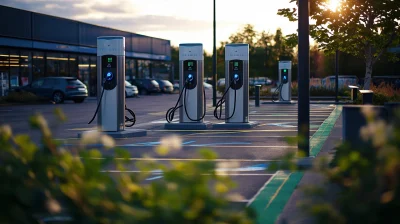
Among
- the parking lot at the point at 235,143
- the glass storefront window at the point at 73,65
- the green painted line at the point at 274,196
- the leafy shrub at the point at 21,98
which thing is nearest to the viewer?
the green painted line at the point at 274,196

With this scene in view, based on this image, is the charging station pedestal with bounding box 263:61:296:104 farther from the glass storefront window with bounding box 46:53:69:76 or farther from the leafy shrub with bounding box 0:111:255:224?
the leafy shrub with bounding box 0:111:255:224

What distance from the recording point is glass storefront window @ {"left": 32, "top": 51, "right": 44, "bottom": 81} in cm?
4241

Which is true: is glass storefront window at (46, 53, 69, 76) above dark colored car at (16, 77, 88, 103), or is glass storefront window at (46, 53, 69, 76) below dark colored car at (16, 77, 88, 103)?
above

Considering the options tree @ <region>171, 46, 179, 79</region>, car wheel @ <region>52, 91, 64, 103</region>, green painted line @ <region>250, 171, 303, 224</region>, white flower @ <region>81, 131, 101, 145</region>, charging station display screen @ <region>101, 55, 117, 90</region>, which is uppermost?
tree @ <region>171, 46, 179, 79</region>

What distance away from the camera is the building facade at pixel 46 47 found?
38781 millimetres

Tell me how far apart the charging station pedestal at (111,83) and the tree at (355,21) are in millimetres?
6047

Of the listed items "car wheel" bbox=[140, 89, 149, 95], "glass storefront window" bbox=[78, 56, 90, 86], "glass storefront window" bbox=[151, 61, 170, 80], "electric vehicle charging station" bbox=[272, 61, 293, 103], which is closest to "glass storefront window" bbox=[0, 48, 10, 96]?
"glass storefront window" bbox=[78, 56, 90, 86]

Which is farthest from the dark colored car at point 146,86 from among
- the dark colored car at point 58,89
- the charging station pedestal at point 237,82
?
the charging station pedestal at point 237,82

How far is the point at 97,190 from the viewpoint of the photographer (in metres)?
2.77

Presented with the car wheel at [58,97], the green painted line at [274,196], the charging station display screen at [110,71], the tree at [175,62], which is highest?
the tree at [175,62]

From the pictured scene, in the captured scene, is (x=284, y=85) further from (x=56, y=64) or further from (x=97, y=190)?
(x=97, y=190)

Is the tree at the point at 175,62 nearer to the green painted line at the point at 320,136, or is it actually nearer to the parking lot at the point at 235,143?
the green painted line at the point at 320,136

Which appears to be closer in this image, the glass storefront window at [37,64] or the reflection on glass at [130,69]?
the glass storefront window at [37,64]

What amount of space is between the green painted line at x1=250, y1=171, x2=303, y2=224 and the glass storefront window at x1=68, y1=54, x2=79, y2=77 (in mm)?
39407
